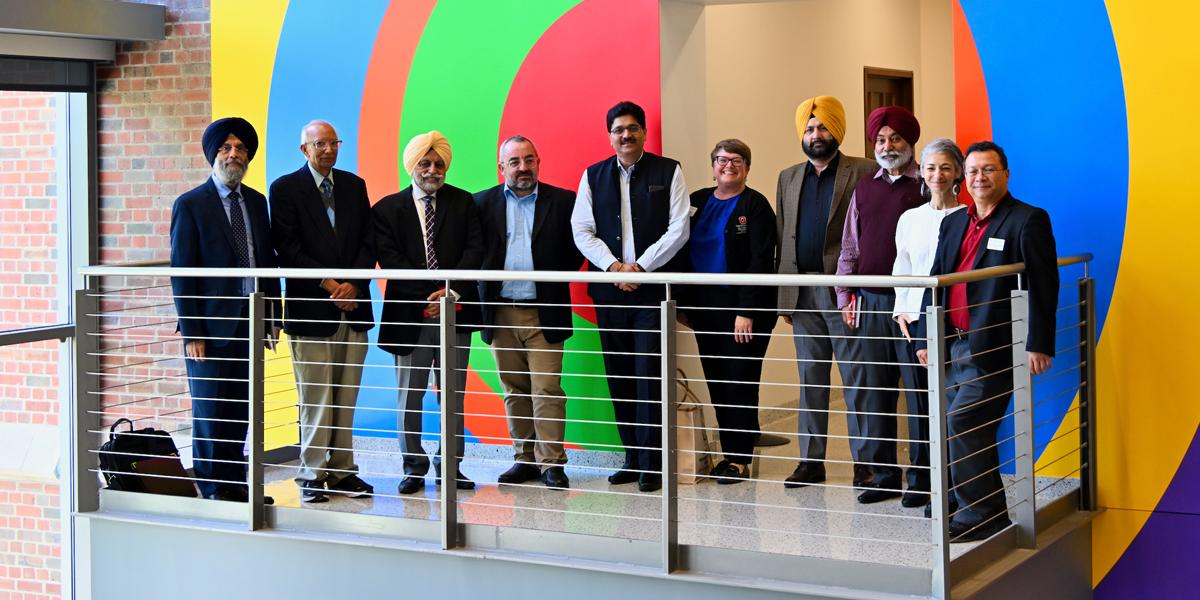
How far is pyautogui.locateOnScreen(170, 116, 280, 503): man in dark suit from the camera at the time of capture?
17.5ft

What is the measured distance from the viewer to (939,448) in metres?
3.78

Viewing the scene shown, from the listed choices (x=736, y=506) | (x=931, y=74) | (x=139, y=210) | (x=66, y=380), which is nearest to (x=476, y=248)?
(x=736, y=506)

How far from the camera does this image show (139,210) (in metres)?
7.36

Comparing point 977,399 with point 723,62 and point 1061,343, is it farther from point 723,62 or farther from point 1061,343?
point 723,62

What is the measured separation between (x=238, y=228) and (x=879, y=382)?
2708mm

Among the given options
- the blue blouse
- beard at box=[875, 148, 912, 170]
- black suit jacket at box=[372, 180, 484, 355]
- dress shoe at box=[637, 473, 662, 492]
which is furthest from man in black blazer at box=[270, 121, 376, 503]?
beard at box=[875, 148, 912, 170]

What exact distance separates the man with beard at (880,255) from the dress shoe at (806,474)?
0.98ft

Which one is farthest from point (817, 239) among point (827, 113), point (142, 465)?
point (142, 465)

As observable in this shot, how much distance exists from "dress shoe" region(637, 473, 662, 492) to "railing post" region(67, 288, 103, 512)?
2.25m

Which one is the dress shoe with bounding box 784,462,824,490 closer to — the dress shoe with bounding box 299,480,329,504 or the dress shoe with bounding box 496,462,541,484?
the dress shoe with bounding box 496,462,541,484

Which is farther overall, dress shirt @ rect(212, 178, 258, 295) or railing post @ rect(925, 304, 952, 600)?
dress shirt @ rect(212, 178, 258, 295)

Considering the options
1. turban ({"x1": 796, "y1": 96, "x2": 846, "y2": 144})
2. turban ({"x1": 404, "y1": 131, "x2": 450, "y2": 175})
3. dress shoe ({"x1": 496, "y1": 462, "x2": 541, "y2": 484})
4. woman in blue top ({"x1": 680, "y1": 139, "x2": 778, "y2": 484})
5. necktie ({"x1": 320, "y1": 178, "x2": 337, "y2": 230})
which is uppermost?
turban ({"x1": 796, "y1": 96, "x2": 846, "y2": 144})

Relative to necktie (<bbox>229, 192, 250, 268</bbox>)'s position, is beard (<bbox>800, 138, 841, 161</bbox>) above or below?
above

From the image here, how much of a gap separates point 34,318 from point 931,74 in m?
5.97
